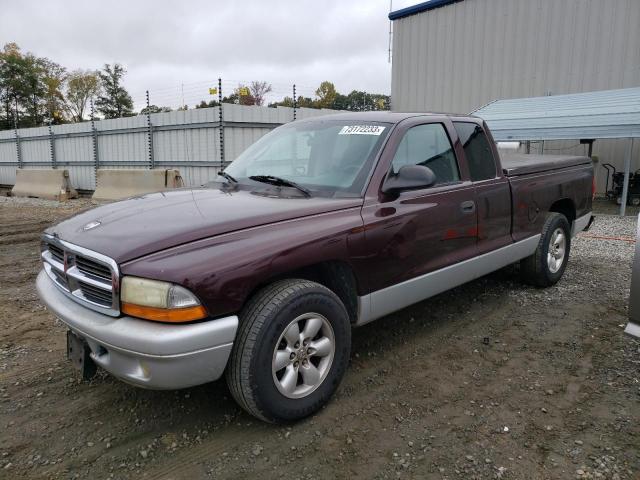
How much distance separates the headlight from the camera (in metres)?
2.26

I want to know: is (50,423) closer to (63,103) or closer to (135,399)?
(135,399)

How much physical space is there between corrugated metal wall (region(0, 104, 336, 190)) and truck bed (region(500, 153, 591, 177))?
26.7ft

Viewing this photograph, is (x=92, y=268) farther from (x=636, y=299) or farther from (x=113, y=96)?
(x=113, y=96)

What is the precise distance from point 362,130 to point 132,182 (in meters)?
10.8

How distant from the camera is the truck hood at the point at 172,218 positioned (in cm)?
244

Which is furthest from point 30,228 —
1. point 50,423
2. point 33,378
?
point 50,423

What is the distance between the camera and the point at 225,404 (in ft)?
9.82

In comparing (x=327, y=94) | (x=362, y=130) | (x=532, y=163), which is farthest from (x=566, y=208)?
(x=327, y=94)

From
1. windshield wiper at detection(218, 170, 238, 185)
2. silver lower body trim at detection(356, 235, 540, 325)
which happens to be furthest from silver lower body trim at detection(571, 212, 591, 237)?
windshield wiper at detection(218, 170, 238, 185)

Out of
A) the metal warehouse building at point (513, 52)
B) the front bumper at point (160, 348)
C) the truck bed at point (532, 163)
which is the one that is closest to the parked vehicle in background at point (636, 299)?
the truck bed at point (532, 163)

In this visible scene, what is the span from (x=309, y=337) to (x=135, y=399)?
4.13ft

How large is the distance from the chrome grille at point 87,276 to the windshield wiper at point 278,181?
1.32 m

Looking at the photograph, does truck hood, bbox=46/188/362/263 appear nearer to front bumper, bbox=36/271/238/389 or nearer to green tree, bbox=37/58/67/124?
front bumper, bbox=36/271/238/389

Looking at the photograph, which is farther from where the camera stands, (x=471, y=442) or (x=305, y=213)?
(x=305, y=213)
